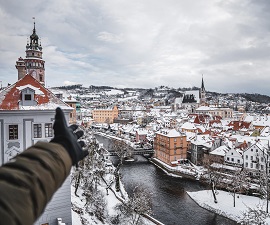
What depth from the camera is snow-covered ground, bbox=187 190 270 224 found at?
1981 centimetres

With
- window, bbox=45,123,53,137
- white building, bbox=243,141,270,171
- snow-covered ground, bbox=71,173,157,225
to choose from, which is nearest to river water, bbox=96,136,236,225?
snow-covered ground, bbox=71,173,157,225

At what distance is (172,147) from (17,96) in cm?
2836

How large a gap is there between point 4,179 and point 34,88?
11.0m

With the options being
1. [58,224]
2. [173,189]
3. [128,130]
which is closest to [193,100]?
[128,130]

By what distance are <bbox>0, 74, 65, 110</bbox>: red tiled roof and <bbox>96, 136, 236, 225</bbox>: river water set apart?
13381 mm

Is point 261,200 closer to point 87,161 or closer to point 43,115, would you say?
point 87,161

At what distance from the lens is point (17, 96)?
10.6m

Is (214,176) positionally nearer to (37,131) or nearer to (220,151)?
(220,151)

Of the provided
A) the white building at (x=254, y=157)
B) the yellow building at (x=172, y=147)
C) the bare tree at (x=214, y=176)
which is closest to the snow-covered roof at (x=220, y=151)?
the bare tree at (x=214, y=176)

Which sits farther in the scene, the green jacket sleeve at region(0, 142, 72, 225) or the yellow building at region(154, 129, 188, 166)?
the yellow building at region(154, 129, 188, 166)

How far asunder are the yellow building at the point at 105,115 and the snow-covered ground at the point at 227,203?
232ft

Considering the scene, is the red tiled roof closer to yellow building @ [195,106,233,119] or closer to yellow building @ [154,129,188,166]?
yellow building @ [154,129,188,166]

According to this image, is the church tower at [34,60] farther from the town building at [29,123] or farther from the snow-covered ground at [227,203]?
the snow-covered ground at [227,203]

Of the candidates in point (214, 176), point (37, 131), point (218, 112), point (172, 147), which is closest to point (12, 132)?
point (37, 131)
